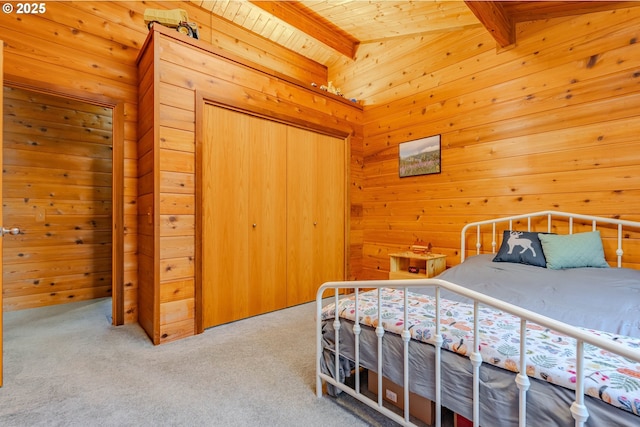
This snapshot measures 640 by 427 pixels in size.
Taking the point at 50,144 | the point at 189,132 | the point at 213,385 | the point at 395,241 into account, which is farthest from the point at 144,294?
the point at 395,241

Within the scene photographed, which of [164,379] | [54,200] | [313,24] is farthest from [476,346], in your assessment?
[54,200]

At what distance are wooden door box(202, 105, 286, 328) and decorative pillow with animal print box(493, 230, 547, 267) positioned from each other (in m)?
1.96

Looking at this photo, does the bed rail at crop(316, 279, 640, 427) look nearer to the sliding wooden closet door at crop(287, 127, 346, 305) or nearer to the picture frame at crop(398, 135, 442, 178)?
the sliding wooden closet door at crop(287, 127, 346, 305)

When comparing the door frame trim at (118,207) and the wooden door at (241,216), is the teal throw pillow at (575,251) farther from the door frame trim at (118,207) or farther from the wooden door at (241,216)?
the door frame trim at (118,207)

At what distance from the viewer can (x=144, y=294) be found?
2.52 m

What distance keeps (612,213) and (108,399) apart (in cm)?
343

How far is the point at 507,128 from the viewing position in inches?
104

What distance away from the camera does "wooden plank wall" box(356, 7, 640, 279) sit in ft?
7.05

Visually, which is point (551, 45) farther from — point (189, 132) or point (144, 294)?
point (144, 294)

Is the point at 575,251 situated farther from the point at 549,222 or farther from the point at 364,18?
the point at 364,18

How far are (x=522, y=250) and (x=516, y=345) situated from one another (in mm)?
1451

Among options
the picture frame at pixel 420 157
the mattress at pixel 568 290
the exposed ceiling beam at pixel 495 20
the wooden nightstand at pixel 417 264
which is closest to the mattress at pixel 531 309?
the mattress at pixel 568 290

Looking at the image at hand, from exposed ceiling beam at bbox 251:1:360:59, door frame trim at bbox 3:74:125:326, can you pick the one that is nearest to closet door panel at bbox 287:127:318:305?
exposed ceiling beam at bbox 251:1:360:59

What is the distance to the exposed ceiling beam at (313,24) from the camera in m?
3.13
